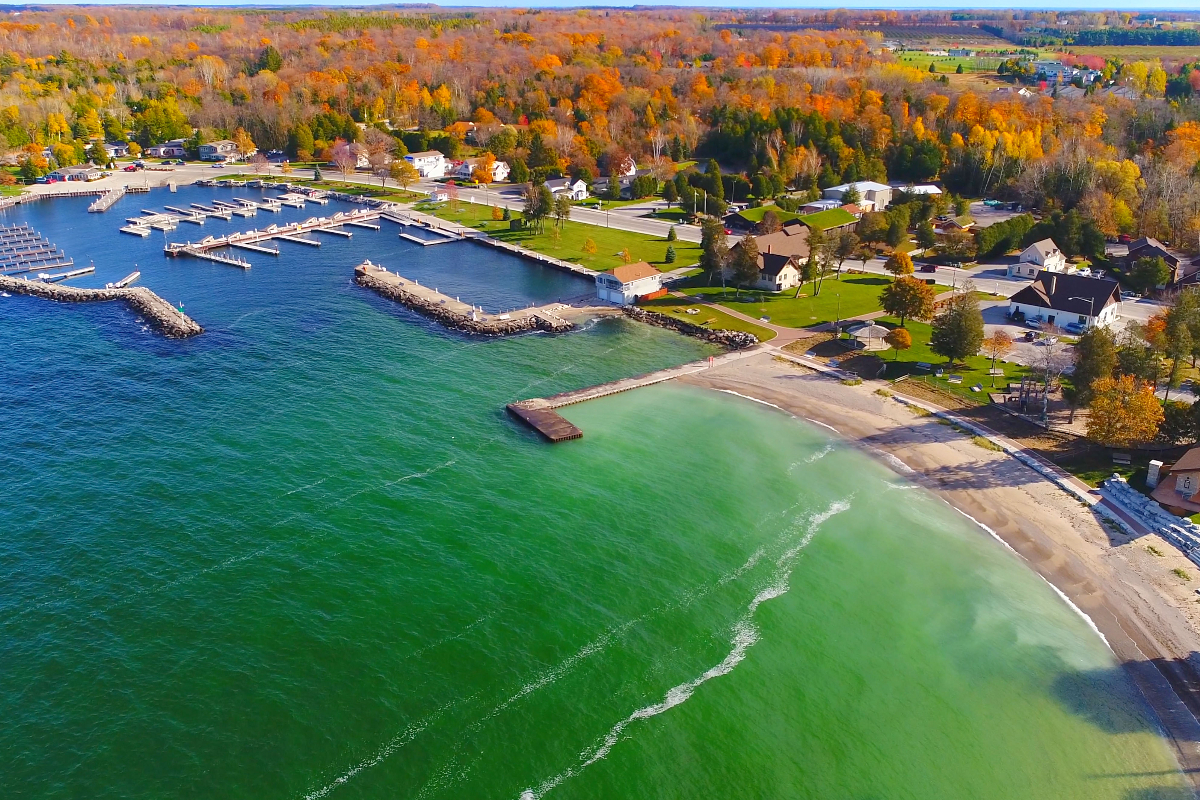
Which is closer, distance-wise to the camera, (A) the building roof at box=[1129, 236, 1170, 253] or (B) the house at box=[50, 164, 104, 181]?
(A) the building roof at box=[1129, 236, 1170, 253]

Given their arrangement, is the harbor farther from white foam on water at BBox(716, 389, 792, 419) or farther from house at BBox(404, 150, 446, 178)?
white foam on water at BBox(716, 389, 792, 419)

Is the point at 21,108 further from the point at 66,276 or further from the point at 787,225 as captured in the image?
the point at 787,225

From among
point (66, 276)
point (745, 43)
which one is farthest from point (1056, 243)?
point (745, 43)

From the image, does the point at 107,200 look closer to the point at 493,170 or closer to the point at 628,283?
the point at 493,170

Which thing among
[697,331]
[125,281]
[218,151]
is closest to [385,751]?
[697,331]

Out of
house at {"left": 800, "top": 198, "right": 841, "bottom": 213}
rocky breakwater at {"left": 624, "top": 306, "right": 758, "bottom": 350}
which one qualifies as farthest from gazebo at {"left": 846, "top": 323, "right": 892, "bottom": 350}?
house at {"left": 800, "top": 198, "right": 841, "bottom": 213}

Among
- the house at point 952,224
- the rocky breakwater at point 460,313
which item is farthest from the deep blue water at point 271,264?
the house at point 952,224

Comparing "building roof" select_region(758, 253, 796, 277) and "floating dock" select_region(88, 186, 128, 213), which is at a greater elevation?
"floating dock" select_region(88, 186, 128, 213)
